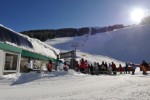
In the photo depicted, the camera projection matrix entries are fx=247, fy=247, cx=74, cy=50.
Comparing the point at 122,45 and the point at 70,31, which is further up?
the point at 70,31

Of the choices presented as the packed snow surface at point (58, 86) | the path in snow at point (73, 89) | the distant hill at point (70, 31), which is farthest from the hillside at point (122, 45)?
the path in snow at point (73, 89)

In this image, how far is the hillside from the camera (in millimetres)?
86812

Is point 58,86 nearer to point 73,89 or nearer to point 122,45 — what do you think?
point 73,89

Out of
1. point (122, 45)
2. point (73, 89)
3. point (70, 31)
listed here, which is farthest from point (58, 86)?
point (70, 31)

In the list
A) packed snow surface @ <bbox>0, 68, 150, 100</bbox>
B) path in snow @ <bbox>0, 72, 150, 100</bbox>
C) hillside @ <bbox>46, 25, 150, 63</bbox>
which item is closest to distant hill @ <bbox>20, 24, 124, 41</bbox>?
hillside @ <bbox>46, 25, 150, 63</bbox>

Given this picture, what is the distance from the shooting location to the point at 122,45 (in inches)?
3935

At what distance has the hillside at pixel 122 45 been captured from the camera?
285 feet

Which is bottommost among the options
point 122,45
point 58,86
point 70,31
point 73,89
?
point 73,89

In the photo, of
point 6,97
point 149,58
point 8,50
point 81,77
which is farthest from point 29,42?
point 149,58

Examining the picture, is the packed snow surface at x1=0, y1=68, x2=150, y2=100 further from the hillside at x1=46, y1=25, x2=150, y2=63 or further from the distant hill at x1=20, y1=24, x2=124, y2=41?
the distant hill at x1=20, y1=24, x2=124, y2=41

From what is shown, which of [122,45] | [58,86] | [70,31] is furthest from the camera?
[70,31]

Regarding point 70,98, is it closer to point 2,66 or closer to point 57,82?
point 57,82

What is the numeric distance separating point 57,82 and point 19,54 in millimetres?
7621

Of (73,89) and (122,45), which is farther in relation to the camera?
(122,45)
